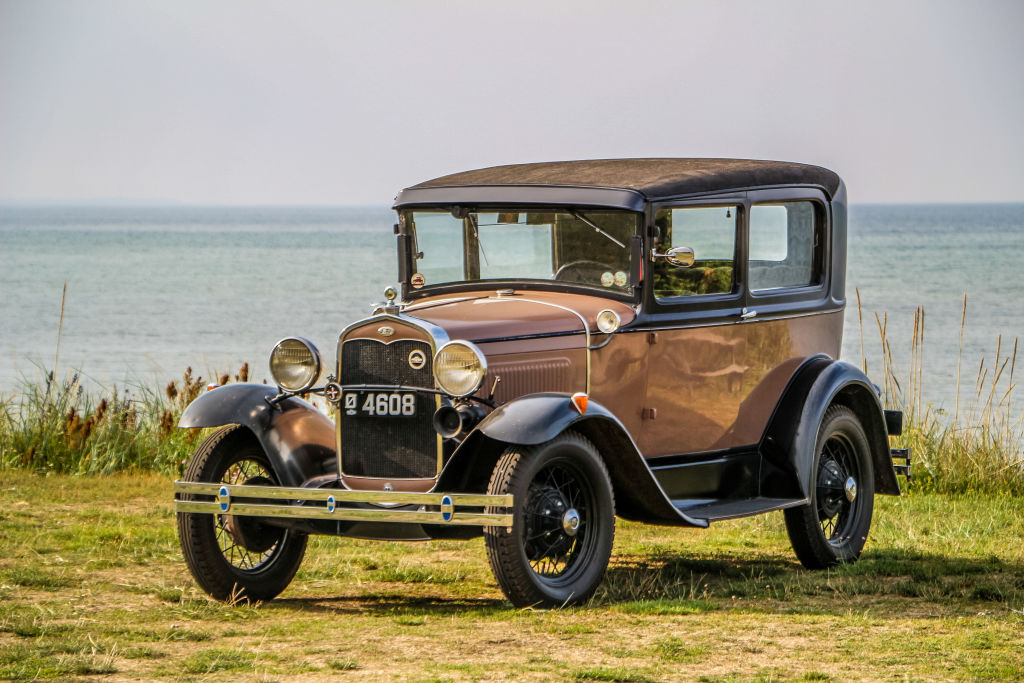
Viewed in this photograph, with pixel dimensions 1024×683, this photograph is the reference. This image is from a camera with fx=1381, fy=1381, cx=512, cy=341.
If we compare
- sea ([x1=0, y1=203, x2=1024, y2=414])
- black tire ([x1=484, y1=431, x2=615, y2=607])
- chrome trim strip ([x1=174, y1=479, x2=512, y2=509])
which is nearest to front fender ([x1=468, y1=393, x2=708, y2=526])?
black tire ([x1=484, y1=431, x2=615, y2=607])

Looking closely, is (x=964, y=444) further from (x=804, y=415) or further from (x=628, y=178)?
(x=628, y=178)

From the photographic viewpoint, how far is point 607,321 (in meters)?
6.34

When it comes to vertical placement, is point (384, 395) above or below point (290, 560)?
above

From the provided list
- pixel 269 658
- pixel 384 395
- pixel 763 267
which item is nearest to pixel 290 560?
pixel 384 395

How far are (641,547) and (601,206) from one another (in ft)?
7.77

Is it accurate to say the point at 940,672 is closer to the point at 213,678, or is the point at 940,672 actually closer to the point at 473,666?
the point at 473,666

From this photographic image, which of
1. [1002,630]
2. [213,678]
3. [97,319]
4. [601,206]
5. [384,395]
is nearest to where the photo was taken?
[213,678]

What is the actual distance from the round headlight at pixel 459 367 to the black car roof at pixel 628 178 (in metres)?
1.20

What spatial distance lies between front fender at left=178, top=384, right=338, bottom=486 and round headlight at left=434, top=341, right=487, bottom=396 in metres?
0.86

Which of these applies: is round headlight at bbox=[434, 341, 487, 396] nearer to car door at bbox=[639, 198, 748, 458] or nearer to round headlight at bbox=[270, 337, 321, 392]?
round headlight at bbox=[270, 337, 321, 392]

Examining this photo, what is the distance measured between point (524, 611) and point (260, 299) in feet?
118

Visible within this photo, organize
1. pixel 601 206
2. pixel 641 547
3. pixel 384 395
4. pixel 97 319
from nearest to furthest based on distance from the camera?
pixel 384 395 < pixel 601 206 < pixel 641 547 < pixel 97 319

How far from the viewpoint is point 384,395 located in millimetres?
6082

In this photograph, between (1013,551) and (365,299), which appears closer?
(1013,551)
